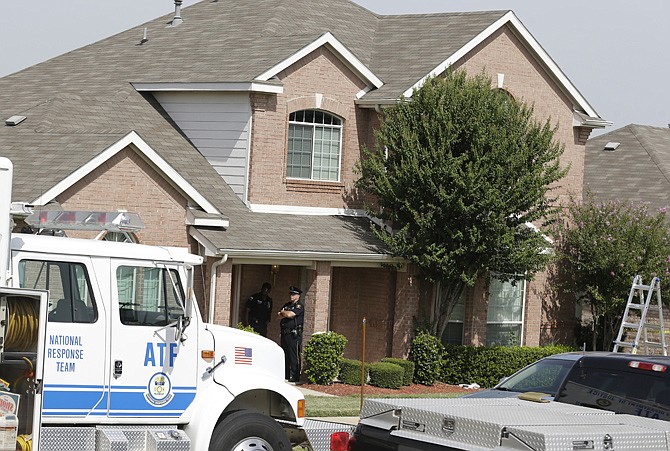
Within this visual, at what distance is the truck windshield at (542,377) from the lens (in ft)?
44.4

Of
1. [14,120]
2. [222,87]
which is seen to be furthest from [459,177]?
[14,120]

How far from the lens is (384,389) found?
23375 mm

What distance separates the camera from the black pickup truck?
903 cm

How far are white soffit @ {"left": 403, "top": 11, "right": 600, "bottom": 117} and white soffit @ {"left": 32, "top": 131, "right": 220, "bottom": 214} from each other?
17.9 ft

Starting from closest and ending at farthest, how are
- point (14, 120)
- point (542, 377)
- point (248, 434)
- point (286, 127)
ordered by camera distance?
point (248, 434) < point (542, 377) < point (14, 120) < point (286, 127)

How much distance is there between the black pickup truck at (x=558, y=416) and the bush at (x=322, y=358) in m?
11.5

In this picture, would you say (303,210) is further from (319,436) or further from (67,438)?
(67,438)

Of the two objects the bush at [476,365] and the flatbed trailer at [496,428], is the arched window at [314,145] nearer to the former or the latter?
the bush at [476,365]

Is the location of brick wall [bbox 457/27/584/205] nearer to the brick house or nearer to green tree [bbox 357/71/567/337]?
the brick house

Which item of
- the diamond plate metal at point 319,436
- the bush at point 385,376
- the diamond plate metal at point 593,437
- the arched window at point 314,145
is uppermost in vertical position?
the arched window at point 314,145

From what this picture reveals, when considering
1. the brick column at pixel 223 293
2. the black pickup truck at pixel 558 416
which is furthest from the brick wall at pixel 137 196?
the black pickup truck at pixel 558 416

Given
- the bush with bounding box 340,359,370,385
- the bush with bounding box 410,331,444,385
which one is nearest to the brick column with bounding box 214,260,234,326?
the bush with bounding box 340,359,370,385

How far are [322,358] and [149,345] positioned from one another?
1201 centimetres

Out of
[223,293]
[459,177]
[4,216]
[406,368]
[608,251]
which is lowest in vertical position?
[406,368]
